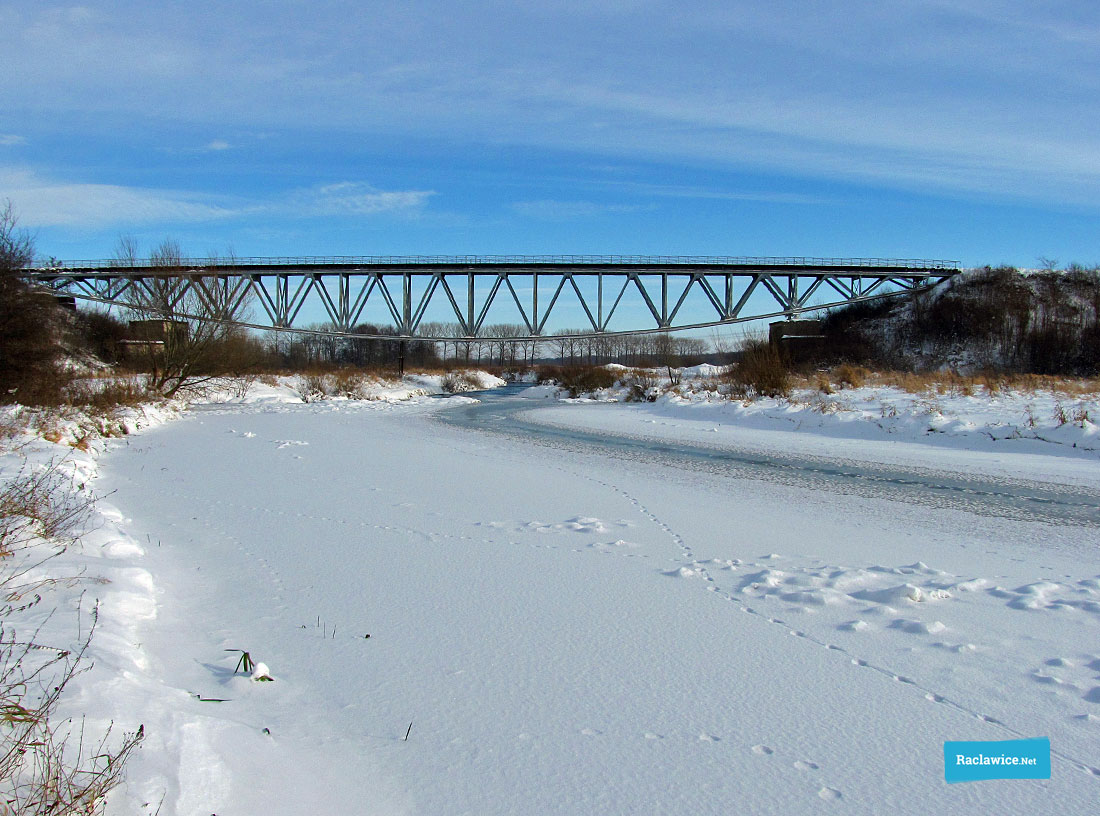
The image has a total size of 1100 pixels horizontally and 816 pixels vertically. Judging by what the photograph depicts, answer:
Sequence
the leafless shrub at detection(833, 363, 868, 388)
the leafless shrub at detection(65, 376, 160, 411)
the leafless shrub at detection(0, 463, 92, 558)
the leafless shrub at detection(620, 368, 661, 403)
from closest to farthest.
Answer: the leafless shrub at detection(0, 463, 92, 558) → the leafless shrub at detection(65, 376, 160, 411) → the leafless shrub at detection(833, 363, 868, 388) → the leafless shrub at detection(620, 368, 661, 403)

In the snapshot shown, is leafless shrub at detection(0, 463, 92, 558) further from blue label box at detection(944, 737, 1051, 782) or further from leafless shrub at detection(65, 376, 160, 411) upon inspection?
leafless shrub at detection(65, 376, 160, 411)

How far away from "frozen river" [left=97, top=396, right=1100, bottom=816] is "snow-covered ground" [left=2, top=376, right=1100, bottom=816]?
2 centimetres

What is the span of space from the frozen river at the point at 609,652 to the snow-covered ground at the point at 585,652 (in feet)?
Result: 0.06

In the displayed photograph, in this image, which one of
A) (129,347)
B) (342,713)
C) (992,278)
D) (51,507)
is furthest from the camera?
(992,278)

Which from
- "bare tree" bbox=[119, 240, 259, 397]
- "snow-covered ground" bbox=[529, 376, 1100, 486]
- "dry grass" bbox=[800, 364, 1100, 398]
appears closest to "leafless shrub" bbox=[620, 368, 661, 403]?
"snow-covered ground" bbox=[529, 376, 1100, 486]

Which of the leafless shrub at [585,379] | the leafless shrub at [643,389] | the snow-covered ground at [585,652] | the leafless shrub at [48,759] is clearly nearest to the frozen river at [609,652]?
the snow-covered ground at [585,652]

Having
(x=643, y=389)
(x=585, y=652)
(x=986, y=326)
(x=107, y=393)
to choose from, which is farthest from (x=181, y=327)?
(x=986, y=326)

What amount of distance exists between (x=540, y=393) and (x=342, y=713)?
134 feet

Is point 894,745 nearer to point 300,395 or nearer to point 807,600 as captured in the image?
point 807,600

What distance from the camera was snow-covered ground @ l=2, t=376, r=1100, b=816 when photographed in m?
2.62

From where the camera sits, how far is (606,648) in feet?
12.9

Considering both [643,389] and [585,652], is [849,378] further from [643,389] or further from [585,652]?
[585,652]

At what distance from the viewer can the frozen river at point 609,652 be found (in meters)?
2.61

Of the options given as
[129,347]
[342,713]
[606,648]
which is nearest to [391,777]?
[342,713]
